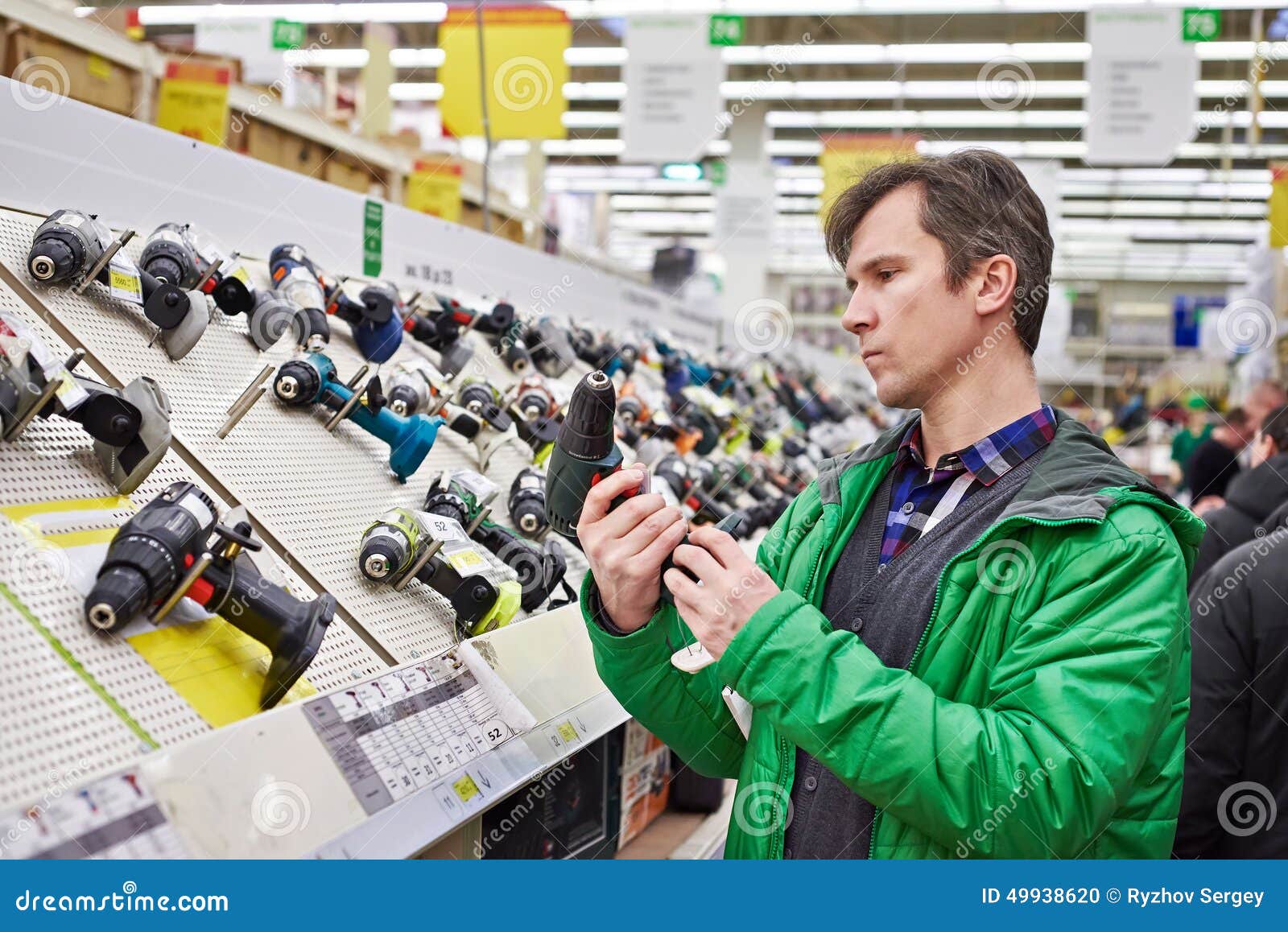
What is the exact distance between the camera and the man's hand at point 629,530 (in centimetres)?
129

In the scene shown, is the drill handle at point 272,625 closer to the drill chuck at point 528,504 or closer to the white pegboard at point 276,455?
the white pegboard at point 276,455

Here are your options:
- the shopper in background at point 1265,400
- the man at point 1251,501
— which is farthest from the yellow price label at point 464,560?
the shopper in background at point 1265,400

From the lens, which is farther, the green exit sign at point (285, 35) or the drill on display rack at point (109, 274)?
the green exit sign at point (285, 35)

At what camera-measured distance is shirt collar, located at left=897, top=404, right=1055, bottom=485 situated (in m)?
1.40

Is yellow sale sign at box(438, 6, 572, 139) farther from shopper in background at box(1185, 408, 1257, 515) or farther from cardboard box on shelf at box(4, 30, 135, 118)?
shopper in background at box(1185, 408, 1257, 515)

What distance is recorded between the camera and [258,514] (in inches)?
73.7

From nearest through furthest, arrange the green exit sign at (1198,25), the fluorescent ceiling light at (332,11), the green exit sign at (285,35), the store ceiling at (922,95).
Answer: the green exit sign at (1198,25) → the green exit sign at (285,35) → the fluorescent ceiling light at (332,11) → the store ceiling at (922,95)

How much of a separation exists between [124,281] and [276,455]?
464mm

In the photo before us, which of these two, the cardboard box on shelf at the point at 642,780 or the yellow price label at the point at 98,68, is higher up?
the yellow price label at the point at 98,68

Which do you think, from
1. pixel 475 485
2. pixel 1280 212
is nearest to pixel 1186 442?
pixel 1280 212

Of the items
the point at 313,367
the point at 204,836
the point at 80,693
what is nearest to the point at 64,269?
the point at 313,367

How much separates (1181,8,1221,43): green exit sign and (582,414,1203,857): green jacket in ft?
22.7

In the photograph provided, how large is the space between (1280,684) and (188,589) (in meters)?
2.02
